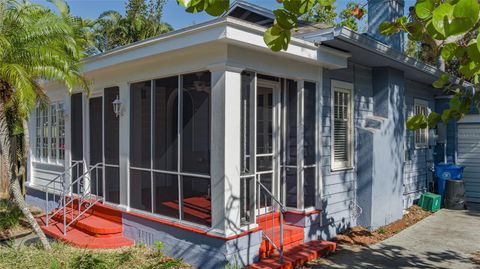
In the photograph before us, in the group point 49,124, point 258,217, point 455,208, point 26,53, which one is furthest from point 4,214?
point 455,208

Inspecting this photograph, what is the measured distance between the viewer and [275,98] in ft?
21.0

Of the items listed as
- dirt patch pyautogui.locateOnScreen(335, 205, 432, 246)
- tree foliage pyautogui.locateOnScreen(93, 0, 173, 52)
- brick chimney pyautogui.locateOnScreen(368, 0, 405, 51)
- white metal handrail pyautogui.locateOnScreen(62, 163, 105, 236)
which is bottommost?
dirt patch pyautogui.locateOnScreen(335, 205, 432, 246)

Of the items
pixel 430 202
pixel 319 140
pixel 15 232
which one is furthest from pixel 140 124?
pixel 430 202

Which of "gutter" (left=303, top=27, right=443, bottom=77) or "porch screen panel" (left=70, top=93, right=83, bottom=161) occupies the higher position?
"gutter" (left=303, top=27, right=443, bottom=77)

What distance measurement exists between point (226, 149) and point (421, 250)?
370cm

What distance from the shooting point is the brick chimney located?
8414mm

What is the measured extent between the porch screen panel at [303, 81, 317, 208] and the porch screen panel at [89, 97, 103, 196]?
4097 millimetres

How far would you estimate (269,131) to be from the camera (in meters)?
6.38

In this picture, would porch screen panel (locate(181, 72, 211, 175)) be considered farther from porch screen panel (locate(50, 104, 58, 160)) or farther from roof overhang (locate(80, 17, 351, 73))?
porch screen panel (locate(50, 104, 58, 160))

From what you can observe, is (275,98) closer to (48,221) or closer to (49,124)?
(48,221)

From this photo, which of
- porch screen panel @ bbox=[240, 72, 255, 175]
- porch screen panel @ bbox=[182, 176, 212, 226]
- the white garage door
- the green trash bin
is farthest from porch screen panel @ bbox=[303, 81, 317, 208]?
the white garage door

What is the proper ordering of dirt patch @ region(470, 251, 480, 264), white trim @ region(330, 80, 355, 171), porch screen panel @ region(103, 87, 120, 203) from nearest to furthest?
dirt patch @ region(470, 251, 480, 264), white trim @ region(330, 80, 355, 171), porch screen panel @ region(103, 87, 120, 203)

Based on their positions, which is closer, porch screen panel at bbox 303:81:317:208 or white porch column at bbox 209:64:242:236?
white porch column at bbox 209:64:242:236

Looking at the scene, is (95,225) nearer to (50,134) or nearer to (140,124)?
(140,124)
